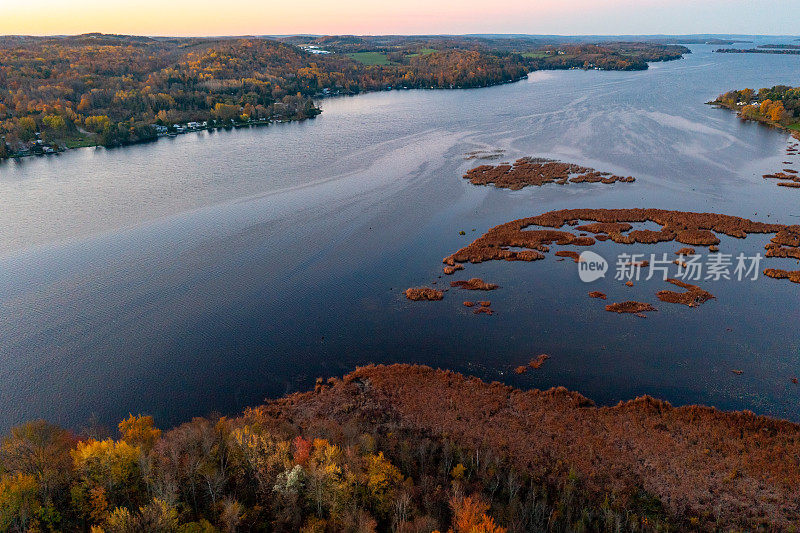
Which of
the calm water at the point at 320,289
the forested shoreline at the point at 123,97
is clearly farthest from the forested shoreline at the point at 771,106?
the forested shoreline at the point at 123,97

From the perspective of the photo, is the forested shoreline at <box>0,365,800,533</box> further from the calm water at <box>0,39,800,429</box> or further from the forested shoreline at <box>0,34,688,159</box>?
the forested shoreline at <box>0,34,688,159</box>

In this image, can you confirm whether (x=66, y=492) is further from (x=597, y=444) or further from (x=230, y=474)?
(x=597, y=444)

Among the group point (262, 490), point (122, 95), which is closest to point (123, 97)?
point (122, 95)

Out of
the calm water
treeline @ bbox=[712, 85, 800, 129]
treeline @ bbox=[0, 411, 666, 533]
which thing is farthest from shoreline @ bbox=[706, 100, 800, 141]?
treeline @ bbox=[0, 411, 666, 533]

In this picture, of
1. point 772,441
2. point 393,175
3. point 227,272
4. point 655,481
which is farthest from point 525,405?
point 393,175

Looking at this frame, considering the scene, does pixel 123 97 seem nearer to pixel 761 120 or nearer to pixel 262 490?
pixel 262 490

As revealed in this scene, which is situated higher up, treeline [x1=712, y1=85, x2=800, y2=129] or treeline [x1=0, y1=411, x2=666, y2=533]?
treeline [x1=712, y1=85, x2=800, y2=129]
